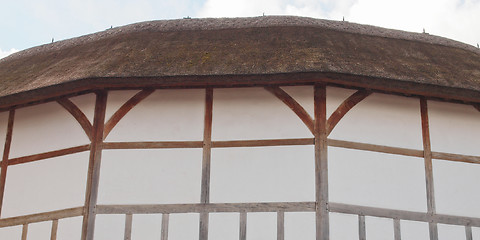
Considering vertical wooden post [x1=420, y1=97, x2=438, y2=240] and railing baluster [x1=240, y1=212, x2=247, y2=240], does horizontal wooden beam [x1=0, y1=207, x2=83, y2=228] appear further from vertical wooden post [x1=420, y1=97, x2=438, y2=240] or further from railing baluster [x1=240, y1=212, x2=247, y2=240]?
vertical wooden post [x1=420, y1=97, x2=438, y2=240]

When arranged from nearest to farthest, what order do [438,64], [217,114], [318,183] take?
[318,183], [217,114], [438,64]

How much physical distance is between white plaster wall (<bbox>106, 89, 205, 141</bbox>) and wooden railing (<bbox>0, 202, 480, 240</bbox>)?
1.07 meters

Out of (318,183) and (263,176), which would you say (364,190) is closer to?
(318,183)

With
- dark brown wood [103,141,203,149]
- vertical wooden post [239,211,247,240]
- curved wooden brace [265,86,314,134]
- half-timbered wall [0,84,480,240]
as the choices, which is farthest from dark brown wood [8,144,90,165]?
curved wooden brace [265,86,314,134]

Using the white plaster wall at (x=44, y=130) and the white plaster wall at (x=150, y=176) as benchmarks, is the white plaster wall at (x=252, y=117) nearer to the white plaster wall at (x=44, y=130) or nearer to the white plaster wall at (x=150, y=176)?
the white plaster wall at (x=150, y=176)

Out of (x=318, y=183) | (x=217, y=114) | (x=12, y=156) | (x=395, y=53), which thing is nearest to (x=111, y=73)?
(x=217, y=114)

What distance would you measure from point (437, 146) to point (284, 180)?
8.24ft

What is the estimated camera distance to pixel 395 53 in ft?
38.9

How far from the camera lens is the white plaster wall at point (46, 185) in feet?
35.7

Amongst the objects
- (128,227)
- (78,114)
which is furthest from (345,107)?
(78,114)

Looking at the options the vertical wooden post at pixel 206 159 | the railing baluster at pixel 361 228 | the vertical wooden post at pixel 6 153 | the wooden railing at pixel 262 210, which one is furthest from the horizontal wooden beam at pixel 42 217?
the railing baluster at pixel 361 228

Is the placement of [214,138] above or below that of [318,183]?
above

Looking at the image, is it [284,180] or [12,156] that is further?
[12,156]

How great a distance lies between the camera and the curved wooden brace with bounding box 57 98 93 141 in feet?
36.5
